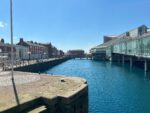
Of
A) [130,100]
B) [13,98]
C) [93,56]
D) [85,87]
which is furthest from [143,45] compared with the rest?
[93,56]

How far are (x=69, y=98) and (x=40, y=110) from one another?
2.05 m

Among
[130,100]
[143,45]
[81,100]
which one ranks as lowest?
[130,100]

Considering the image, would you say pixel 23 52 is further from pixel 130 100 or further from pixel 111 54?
pixel 130 100

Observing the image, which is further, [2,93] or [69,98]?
[2,93]

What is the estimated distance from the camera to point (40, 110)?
12.8 meters

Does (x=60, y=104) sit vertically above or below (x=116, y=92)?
above

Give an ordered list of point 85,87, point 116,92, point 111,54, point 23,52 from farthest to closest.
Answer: point 111,54 → point 23,52 → point 116,92 → point 85,87

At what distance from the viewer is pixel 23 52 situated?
10106 cm

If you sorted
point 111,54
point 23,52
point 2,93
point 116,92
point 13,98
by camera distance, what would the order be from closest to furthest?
point 13,98 → point 2,93 → point 116,92 → point 23,52 → point 111,54

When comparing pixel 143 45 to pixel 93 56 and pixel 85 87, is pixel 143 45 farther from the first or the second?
pixel 93 56

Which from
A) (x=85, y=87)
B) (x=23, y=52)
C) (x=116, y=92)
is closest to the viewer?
(x=85, y=87)

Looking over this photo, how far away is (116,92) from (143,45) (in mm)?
38128

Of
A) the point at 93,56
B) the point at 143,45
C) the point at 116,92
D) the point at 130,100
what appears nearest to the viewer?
the point at 130,100

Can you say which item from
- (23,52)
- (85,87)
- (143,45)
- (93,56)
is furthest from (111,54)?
(85,87)
